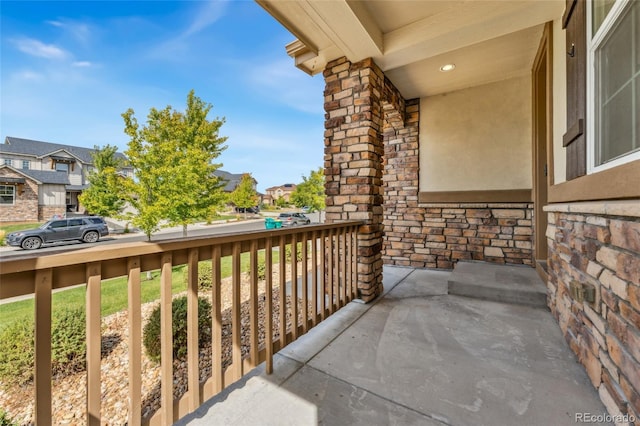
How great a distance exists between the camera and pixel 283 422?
130 cm

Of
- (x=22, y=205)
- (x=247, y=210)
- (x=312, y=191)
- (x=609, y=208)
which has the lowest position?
(x=609, y=208)

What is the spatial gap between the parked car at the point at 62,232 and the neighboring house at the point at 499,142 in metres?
4.05

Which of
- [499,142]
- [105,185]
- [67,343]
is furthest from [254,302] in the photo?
[105,185]

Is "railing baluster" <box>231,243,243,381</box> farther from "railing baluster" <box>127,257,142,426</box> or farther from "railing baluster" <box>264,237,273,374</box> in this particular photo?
"railing baluster" <box>127,257,142,426</box>

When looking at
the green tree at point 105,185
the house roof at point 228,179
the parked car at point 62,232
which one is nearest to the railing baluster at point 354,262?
the parked car at point 62,232

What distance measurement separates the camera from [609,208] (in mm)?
1325

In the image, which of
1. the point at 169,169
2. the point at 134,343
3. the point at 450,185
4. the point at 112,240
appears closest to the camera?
the point at 134,343

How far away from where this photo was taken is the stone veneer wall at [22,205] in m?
2.48

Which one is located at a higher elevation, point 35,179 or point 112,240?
point 35,179

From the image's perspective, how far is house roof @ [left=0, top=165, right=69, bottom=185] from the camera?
9.51 feet

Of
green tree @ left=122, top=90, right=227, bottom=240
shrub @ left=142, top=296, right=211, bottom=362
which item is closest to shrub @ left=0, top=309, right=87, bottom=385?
shrub @ left=142, top=296, right=211, bottom=362

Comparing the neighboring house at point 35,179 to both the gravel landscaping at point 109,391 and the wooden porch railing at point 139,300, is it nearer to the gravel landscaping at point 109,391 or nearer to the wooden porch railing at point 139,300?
the gravel landscaping at point 109,391

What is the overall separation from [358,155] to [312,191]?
12.5m

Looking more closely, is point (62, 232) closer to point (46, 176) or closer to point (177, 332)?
point (46, 176)
